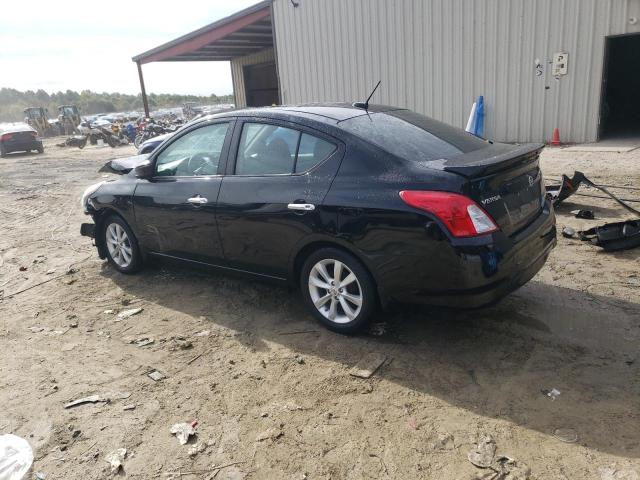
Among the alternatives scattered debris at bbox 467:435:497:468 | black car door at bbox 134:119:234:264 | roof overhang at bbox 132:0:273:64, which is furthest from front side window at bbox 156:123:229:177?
roof overhang at bbox 132:0:273:64

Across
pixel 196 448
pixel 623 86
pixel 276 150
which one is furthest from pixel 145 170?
pixel 623 86

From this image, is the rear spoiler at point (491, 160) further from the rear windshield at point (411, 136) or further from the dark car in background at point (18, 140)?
the dark car in background at point (18, 140)

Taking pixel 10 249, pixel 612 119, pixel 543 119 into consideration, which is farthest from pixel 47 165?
pixel 612 119

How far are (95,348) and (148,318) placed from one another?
57 cm

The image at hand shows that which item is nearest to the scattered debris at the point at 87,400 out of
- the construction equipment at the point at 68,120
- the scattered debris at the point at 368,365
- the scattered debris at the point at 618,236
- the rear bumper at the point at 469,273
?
the scattered debris at the point at 368,365

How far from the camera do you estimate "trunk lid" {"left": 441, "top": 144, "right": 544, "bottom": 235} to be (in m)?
3.20

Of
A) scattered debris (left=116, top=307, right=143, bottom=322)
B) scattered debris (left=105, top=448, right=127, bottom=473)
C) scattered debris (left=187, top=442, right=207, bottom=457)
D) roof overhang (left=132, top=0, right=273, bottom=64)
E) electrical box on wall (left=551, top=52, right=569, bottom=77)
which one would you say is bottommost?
scattered debris (left=105, top=448, right=127, bottom=473)

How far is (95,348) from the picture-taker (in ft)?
13.3

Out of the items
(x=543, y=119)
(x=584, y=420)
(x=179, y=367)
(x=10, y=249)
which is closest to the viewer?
(x=584, y=420)

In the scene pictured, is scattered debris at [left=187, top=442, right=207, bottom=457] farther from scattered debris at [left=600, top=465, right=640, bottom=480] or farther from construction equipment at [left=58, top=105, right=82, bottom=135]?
construction equipment at [left=58, top=105, right=82, bottom=135]

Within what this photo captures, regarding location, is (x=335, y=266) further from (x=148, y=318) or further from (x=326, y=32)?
(x=326, y=32)

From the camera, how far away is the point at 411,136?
3814 mm

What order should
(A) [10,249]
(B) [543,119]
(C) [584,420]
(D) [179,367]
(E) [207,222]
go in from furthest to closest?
(B) [543,119] → (A) [10,249] → (E) [207,222] → (D) [179,367] → (C) [584,420]

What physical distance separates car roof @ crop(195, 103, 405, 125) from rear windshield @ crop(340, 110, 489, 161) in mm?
86
